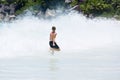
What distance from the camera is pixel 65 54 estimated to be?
18.4 meters

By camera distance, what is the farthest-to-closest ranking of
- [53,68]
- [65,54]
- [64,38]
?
[64,38] → [65,54] → [53,68]

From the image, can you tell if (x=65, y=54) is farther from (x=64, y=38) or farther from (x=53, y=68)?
(x=64, y=38)

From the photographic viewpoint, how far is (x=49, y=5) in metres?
41.0

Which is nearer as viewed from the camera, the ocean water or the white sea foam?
the ocean water

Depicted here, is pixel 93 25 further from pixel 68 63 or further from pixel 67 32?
pixel 68 63

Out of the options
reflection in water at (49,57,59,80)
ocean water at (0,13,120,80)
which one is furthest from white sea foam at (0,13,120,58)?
reflection in water at (49,57,59,80)

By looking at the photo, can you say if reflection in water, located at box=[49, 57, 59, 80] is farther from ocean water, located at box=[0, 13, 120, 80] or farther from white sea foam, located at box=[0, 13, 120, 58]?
white sea foam, located at box=[0, 13, 120, 58]

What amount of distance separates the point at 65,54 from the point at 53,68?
3.46 m

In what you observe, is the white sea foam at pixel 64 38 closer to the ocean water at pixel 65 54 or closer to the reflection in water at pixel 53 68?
the ocean water at pixel 65 54

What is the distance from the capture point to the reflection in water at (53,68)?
1344 cm

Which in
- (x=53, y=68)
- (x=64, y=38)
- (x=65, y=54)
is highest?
(x=53, y=68)

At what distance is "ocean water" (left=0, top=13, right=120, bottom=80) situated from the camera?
45.3 ft

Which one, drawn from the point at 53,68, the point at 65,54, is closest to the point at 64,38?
the point at 65,54

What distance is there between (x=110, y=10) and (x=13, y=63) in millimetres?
23935
